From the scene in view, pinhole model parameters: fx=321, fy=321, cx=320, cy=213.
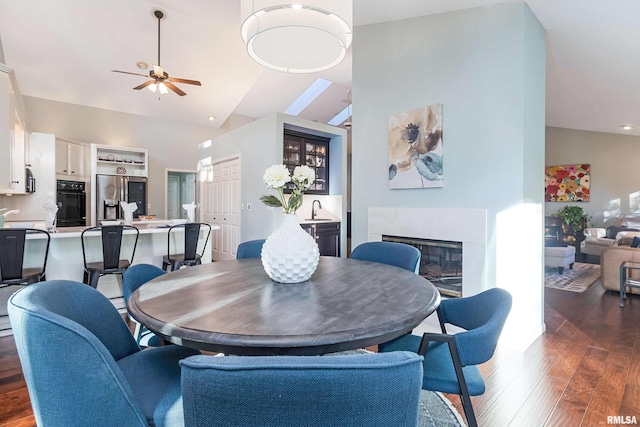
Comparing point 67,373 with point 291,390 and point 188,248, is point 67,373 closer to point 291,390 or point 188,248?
point 291,390

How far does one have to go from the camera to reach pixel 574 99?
181 inches

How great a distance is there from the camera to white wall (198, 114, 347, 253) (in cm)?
473

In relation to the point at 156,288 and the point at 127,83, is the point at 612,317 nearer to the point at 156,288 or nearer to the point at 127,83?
the point at 156,288

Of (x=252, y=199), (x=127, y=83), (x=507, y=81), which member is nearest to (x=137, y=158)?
(x=127, y=83)

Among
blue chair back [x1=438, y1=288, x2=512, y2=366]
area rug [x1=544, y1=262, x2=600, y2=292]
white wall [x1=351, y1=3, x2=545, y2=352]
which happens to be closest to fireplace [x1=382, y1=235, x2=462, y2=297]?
white wall [x1=351, y1=3, x2=545, y2=352]

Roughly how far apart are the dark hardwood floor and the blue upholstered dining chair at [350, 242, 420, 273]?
0.81m

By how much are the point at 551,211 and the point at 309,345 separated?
28.2ft

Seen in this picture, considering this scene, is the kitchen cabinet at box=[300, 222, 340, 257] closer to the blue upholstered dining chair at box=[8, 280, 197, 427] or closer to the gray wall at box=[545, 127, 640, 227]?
the blue upholstered dining chair at box=[8, 280, 197, 427]

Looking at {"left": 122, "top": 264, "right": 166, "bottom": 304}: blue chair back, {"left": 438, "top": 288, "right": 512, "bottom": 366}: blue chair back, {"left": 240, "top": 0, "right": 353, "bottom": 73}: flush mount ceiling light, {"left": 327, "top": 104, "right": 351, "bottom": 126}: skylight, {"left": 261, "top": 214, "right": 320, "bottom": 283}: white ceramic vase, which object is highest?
{"left": 327, "top": 104, "right": 351, "bottom": 126}: skylight

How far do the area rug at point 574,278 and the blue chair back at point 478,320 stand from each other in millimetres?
3693

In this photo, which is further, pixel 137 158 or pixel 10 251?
pixel 137 158

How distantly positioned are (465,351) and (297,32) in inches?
72.5

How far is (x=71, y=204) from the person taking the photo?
572 cm

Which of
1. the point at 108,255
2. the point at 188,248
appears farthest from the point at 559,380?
the point at 108,255
